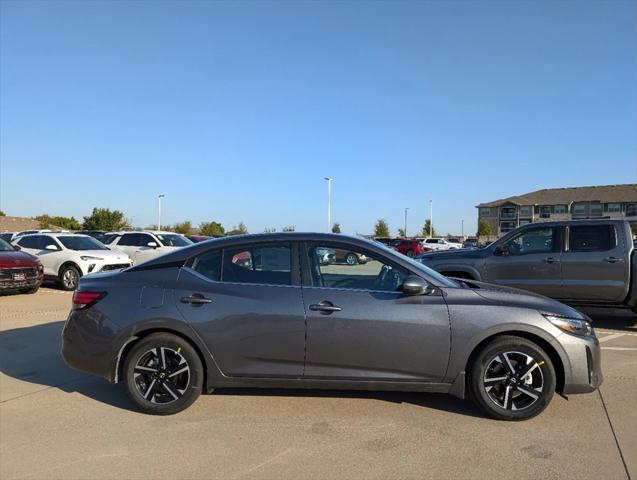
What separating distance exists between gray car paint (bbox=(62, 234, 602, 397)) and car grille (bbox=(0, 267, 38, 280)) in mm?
8688

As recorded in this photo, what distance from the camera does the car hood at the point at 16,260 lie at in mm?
11672

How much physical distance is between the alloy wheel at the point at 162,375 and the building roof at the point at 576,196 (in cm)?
8003

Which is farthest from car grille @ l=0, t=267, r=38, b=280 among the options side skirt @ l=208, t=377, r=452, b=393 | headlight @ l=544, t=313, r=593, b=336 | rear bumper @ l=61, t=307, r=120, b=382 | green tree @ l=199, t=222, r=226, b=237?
green tree @ l=199, t=222, r=226, b=237

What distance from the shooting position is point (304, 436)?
391 centimetres

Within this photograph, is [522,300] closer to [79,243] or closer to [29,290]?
[29,290]

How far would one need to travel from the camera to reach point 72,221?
5872cm

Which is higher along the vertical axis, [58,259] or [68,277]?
[58,259]

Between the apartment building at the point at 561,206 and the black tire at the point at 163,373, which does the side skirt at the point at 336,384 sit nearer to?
the black tire at the point at 163,373

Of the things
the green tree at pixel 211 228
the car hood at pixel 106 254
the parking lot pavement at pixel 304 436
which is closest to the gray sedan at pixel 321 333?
the parking lot pavement at pixel 304 436

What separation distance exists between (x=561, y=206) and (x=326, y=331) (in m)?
82.0

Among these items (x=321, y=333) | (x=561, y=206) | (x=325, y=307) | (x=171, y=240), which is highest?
(x=561, y=206)

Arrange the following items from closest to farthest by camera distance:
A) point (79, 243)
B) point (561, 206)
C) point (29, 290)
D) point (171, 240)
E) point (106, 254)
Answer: point (29, 290), point (106, 254), point (79, 243), point (171, 240), point (561, 206)

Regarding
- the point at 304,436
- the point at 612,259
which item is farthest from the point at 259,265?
the point at 612,259

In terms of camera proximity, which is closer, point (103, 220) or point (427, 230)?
point (103, 220)
